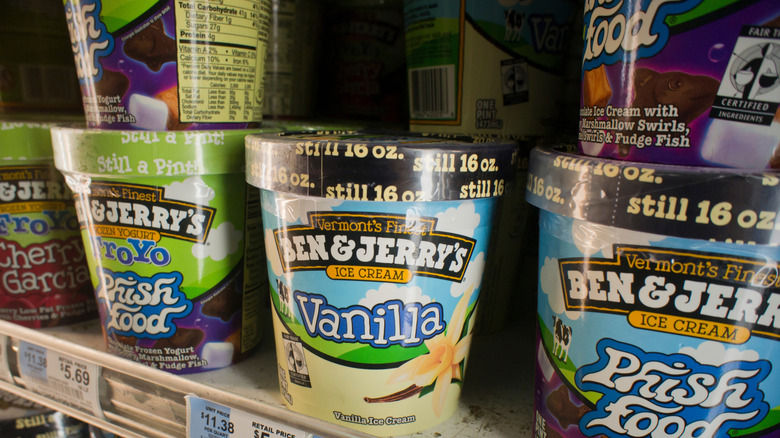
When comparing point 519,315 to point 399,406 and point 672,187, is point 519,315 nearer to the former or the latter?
point 399,406

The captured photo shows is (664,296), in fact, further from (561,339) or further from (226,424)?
(226,424)

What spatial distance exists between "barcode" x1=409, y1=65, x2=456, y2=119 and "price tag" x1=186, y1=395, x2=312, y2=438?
53 centimetres

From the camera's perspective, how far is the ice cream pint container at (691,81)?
1.36ft

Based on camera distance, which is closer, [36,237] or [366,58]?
[36,237]

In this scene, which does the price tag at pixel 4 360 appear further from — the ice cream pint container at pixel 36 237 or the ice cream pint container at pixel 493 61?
the ice cream pint container at pixel 493 61

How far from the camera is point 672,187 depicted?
0.42 metres

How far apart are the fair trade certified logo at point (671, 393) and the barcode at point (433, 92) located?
0.47m

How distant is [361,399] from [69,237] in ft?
1.85

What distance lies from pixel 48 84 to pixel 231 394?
85 centimetres

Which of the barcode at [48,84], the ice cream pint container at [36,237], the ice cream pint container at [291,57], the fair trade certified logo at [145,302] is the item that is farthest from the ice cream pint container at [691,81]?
the barcode at [48,84]

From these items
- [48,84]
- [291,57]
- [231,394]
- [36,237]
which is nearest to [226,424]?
[231,394]

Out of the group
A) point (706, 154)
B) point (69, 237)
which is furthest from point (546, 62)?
point (69, 237)

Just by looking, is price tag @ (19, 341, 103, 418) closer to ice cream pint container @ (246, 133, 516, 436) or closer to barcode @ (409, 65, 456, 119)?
ice cream pint container @ (246, 133, 516, 436)

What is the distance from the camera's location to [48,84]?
40.9 inches
